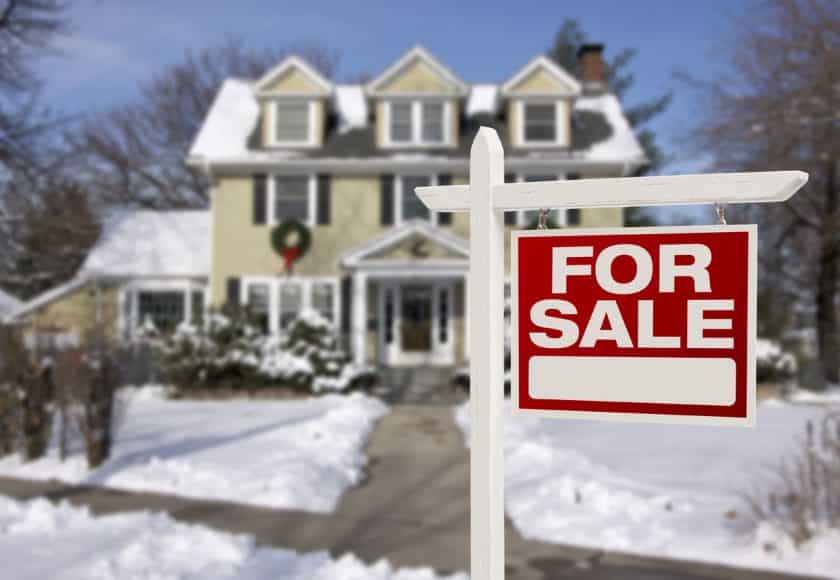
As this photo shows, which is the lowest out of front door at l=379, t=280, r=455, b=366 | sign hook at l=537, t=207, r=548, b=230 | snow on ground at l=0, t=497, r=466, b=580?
snow on ground at l=0, t=497, r=466, b=580

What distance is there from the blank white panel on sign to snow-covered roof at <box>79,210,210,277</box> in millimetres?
17067

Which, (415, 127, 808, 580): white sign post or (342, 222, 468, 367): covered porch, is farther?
(342, 222, 468, 367): covered porch

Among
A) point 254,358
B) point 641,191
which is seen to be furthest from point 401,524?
point 254,358

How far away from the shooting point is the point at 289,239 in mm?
16953

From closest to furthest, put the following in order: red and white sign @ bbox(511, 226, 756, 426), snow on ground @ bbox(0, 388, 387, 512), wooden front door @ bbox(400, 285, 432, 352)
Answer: red and white sign @ bbox(511, 226, 756, 426) → snow on ground @ bbox(0, 388, 387, 512) → wooden front door @ bbox(400, 285, 432, 352)

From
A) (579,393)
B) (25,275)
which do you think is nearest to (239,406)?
(579,393)

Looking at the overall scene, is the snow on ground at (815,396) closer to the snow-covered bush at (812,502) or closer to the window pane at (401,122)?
the snow-covered bush at (812,502)

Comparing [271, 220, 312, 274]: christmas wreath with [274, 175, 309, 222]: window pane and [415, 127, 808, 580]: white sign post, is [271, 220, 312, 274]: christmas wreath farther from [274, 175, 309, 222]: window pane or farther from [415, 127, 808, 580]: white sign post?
[415, 127, 808, 580]: white sign post

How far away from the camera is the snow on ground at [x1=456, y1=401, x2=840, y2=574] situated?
17.7 ft

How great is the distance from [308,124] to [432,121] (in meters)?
2.92

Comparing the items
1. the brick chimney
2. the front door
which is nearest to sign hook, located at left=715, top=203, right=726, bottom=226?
the front door

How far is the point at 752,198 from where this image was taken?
82.7 inches

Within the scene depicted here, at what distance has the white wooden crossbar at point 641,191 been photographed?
81.7 inches

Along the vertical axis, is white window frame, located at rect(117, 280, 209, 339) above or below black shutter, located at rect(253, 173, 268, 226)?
below
